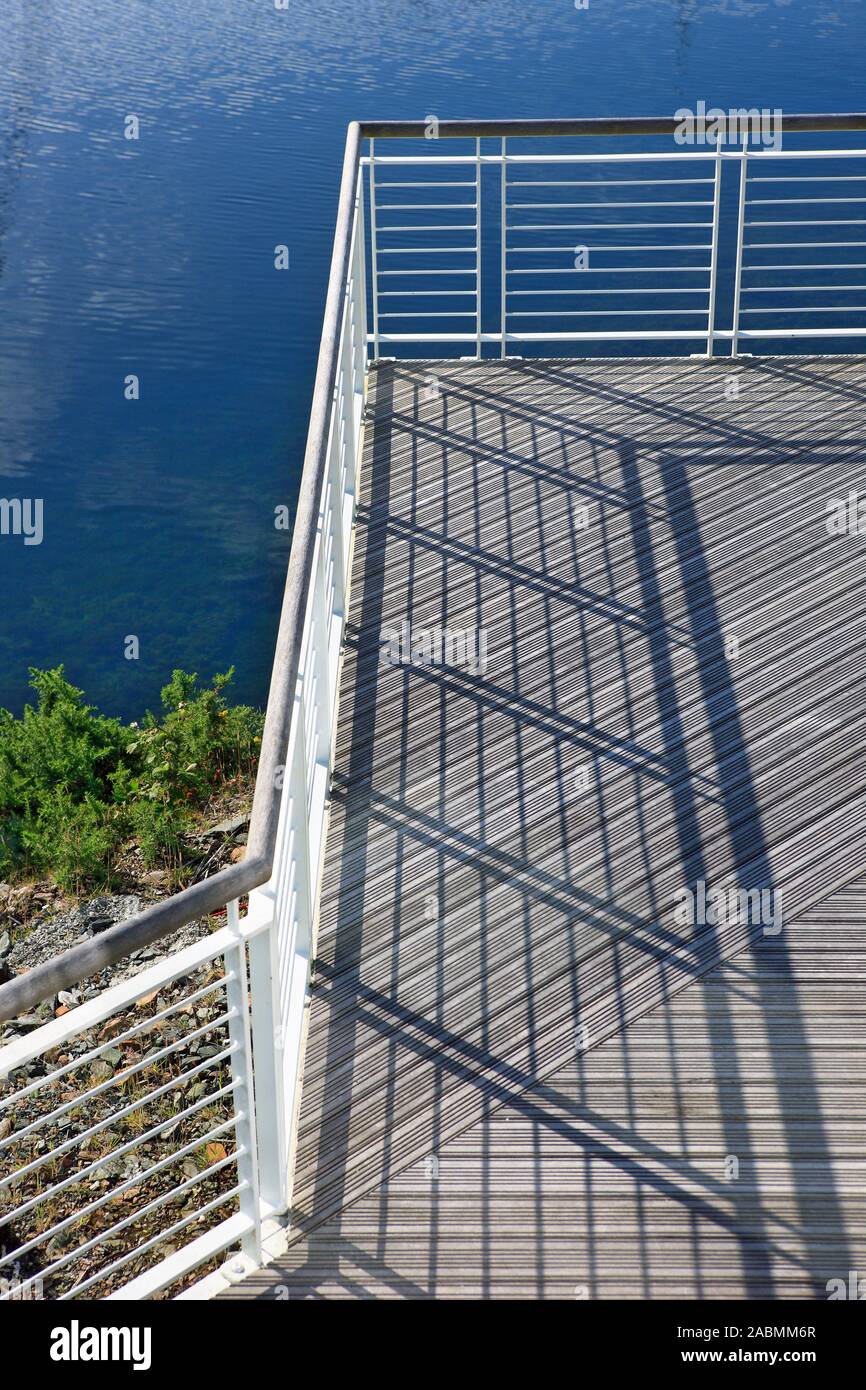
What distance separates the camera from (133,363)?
15656mm

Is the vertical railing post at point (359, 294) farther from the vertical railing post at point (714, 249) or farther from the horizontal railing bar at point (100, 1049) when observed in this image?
the horizontal railing bar at point (100, 1049)

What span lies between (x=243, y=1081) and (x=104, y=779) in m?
5.47

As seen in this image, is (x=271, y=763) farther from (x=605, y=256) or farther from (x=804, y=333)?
(x=605, y=256)

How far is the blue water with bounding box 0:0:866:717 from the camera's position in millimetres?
13125

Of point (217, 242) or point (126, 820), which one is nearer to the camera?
point (126, 820)

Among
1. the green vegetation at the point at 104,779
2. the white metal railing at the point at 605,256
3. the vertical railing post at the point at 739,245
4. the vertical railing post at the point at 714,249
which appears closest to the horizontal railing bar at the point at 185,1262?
the green vegetation at the point at 104,779

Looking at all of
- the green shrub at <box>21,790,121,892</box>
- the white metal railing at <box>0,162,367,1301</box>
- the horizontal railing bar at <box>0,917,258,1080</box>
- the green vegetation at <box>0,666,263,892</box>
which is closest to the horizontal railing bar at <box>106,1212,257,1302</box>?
the white metal railing at <box>0,162,367,1301</box>

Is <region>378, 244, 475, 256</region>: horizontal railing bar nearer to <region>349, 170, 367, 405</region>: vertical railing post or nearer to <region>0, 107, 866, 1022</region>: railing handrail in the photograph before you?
<region>349, 170, 367, 405</region>: vertical railing post

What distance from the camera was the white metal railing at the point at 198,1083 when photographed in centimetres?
240

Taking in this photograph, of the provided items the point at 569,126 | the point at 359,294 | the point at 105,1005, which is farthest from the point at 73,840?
the point at 105,1005

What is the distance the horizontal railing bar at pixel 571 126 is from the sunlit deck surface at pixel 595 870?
104 centimetres
